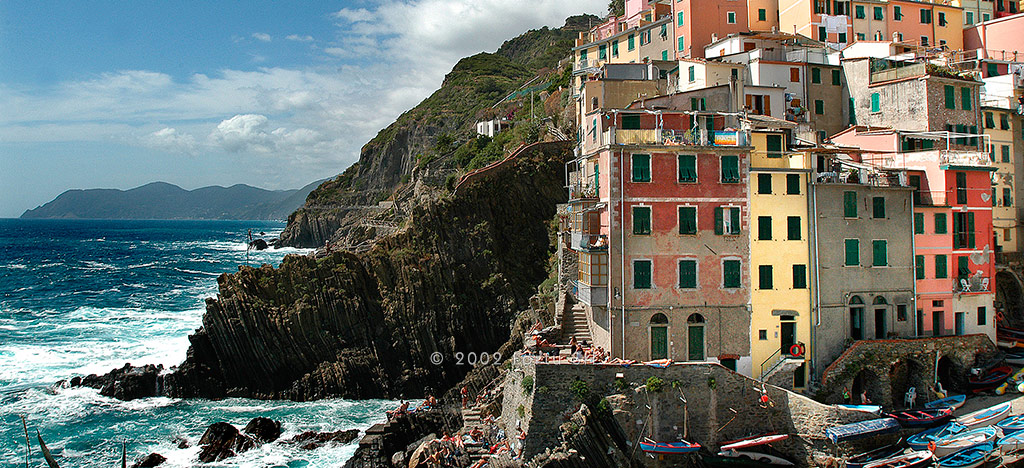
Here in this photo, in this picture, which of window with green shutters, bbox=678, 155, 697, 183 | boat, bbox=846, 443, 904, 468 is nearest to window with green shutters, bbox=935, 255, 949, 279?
boat, bbox=846, 443, 904, 468

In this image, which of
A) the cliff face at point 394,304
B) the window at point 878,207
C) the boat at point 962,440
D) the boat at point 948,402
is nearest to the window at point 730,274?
the window at point 878,207

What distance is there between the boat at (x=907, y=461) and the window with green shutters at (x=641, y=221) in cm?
A: 1142

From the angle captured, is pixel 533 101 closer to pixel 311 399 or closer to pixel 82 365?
pixel 311 399

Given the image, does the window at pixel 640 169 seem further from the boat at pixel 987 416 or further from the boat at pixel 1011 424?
the boat at pixel 1011 424

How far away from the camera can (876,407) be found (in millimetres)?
27203

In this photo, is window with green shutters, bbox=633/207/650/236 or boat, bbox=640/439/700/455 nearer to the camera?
boat, bbox=640/439/700/455

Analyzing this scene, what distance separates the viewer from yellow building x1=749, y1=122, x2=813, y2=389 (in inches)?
1147

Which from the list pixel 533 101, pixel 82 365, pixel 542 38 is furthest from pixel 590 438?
pixel 542 38

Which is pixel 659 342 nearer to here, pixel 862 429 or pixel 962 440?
pixel 862 429

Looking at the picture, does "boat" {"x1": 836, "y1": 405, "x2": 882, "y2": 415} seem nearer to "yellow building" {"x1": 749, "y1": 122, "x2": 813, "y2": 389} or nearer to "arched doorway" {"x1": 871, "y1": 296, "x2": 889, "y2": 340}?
"yellow building" {"x1": 749, "y1": 122, "x2": 813, "y2": 389}

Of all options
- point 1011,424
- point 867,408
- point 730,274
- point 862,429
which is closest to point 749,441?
point 862,429

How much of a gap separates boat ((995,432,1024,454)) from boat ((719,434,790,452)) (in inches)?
275

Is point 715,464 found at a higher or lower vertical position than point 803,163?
lower

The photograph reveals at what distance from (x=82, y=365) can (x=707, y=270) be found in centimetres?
4167
